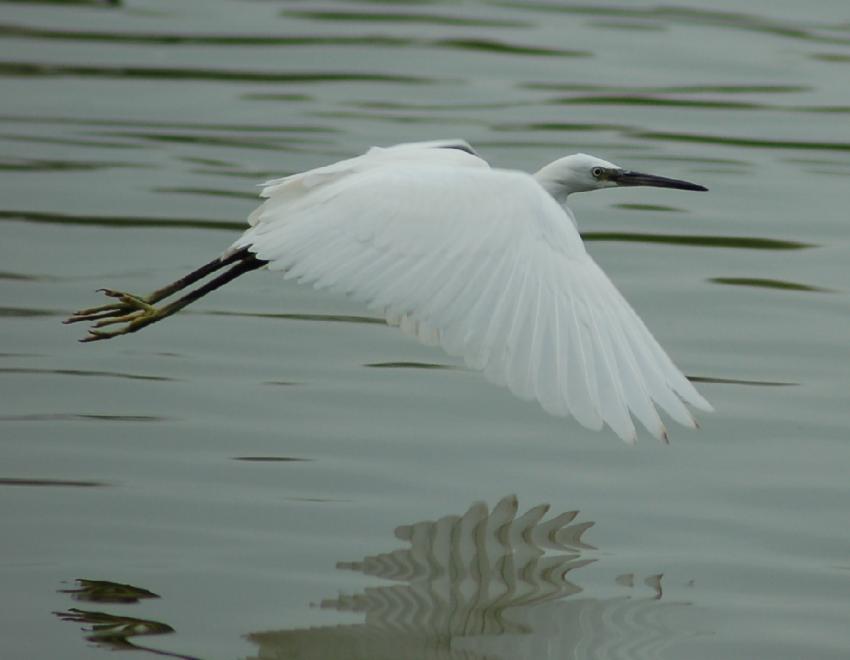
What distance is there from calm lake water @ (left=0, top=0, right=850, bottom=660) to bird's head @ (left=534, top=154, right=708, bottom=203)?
2.29 feet

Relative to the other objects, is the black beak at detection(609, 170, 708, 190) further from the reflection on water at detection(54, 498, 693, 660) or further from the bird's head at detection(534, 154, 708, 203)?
the reflection on water at detection(54, 498, 693, 660)

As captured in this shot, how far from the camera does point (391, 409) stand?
6.25 meters

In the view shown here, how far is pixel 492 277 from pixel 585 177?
169 cm

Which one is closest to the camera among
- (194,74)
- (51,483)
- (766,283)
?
(51,483)

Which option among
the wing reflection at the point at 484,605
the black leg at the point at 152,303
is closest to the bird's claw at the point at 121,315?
the black leg at the point at 152,303

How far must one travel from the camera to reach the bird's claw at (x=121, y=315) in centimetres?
636

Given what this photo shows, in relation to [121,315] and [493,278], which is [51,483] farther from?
[493,278]

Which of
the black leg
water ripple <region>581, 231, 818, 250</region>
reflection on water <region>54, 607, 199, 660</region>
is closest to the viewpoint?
reflection on water <region>54, 607, 199, 660</region>

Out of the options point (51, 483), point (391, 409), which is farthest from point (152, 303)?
point (51, 483)

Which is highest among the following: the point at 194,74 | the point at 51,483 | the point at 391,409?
the point at 194,74

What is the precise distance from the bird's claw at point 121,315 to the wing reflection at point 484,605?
164 centimetres

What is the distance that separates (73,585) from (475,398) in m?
2.07

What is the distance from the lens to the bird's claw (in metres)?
6.36

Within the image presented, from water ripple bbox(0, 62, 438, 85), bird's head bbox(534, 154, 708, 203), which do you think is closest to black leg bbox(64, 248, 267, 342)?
bird's head bbox(534, 154, 708, 203)
